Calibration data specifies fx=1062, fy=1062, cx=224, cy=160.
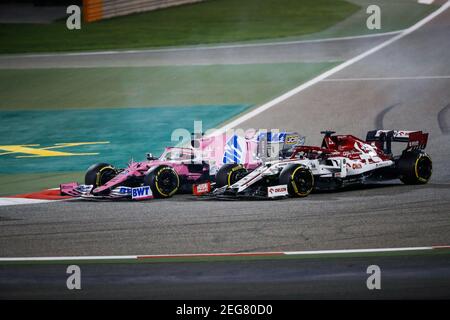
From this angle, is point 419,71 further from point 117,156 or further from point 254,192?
point 254,192

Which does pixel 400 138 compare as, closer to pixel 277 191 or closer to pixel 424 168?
pixel 424 168

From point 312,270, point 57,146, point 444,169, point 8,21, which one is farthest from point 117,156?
point 8,21

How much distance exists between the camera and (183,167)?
75.6ft

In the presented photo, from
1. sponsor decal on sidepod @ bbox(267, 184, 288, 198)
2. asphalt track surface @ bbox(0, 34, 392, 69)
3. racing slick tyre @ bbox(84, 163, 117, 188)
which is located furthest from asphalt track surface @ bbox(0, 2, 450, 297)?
asphalt track surface @ bbox(0, 34, 392, 69)

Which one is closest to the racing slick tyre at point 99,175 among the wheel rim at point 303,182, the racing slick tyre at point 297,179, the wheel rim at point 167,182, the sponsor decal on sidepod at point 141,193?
the sponsor decal on sidepod at point 141,193

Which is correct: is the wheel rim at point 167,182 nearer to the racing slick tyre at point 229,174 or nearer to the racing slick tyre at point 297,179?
the racing slick tyre at point 229,174

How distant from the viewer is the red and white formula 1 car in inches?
846

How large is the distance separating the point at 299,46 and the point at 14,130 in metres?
14.1

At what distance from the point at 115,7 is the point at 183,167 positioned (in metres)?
26.3

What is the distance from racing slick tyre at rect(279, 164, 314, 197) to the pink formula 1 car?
1.68 meters

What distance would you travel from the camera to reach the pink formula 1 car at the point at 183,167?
22188 mm

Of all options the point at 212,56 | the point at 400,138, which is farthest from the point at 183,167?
the point at 212,56

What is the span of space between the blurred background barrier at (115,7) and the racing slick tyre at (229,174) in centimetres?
2533
